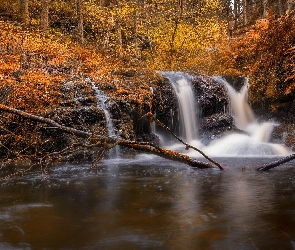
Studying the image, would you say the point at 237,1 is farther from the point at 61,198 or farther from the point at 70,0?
the point at 61,198

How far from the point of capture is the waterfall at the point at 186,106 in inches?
560

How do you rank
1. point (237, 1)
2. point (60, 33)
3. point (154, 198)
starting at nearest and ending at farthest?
point (154, 198), point (60, 33), point (237, 1)

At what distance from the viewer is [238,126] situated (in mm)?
15219

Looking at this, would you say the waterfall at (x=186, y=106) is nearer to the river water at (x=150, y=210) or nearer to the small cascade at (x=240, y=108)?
the small cascade at (x=240, y=108)

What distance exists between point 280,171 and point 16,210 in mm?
5842

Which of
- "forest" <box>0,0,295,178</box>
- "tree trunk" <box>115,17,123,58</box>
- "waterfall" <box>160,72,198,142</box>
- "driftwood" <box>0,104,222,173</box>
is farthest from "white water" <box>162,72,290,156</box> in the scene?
"driftwood" <box>0,104,222,173</box>

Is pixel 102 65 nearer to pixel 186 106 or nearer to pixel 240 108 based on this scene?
pixel 186 106

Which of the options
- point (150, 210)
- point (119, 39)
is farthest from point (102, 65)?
point (150, 210)

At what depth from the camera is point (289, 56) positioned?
601 inches

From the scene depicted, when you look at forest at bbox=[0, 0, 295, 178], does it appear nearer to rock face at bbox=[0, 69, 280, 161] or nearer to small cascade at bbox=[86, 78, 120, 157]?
rock face at bbox=[0, 69, 280, 161]

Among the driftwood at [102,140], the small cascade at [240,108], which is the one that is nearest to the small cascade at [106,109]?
the driftwood at [102,140]

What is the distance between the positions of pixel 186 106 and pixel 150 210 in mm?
9208

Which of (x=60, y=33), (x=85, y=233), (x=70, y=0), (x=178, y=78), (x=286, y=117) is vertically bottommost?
(x=85, y=233)

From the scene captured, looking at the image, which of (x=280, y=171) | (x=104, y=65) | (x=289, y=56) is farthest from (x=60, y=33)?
(x=280, y=171)
